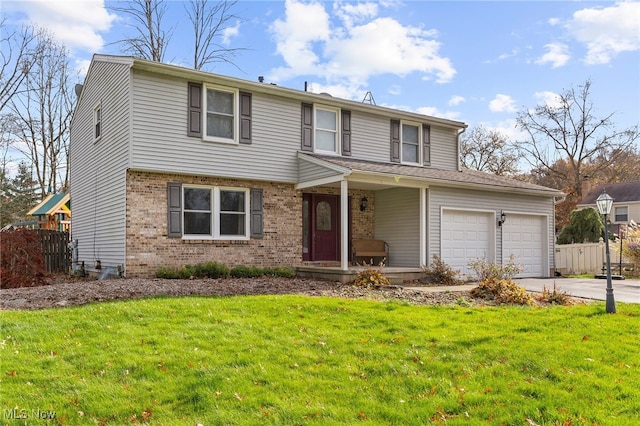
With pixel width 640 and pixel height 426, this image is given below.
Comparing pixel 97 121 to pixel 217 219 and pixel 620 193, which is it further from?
pixel 620 193

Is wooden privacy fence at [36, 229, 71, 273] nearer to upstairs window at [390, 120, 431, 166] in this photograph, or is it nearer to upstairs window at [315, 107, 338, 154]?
upstairs window at [315, 107, 338, 154]

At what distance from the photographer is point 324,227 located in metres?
15.1

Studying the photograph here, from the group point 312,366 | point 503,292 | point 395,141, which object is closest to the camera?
point 312,366

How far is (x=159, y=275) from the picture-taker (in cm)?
1148

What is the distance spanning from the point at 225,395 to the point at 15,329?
3458 millimetres

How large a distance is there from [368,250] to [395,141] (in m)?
3.72

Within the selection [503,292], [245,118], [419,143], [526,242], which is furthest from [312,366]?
[526,242]

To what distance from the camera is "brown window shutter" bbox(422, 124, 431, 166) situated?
54.5 ft

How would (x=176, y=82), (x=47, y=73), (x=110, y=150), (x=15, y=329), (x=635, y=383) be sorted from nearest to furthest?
(x=635, y=383)
(x=15, y=329)
(x=176, y=82)
(x=110, y=150)
(x=47, y=73)

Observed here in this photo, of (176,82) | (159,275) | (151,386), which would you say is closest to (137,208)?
(159,275)

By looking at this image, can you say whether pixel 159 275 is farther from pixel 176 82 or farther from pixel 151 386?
pixel 151 386

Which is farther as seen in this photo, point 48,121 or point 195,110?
point 48,121

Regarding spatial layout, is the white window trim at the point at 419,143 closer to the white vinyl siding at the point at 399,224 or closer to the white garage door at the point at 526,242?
the white vinyl siding at the point at 399,224

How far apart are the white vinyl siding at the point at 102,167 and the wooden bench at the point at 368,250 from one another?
22.1 ft
